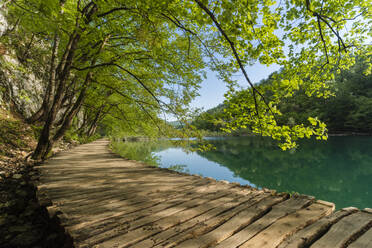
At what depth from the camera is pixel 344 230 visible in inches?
76.8

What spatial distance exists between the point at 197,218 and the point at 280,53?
14.5 ft

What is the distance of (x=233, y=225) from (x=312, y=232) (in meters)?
0.91

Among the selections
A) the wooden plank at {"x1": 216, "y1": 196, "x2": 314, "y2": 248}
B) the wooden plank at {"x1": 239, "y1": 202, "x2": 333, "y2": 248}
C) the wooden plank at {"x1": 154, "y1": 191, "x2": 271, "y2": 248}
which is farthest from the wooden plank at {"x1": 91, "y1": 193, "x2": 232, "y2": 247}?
the wooden plank at {"x1": 239, "y1": 202, "x2": 333, "y2": 248}

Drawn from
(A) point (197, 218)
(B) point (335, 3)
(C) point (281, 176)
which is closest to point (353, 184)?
(C) point (281, 176)

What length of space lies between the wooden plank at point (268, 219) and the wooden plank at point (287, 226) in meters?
0.05

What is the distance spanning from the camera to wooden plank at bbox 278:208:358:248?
1.75 metres

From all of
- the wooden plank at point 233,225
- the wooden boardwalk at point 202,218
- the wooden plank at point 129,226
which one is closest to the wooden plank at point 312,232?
the wooden boardwalk at point 202,218

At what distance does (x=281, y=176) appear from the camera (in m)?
12.5

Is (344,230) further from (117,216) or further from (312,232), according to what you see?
(117,216)

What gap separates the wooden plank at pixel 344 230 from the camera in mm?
1752

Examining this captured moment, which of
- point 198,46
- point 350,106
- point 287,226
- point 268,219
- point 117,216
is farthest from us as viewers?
point 350,106

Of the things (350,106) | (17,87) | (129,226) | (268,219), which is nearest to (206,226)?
(268,219)

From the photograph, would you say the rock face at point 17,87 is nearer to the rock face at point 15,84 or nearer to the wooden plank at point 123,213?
the rock face at point 15,84

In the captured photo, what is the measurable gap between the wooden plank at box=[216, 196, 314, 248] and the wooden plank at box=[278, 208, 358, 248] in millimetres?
309
